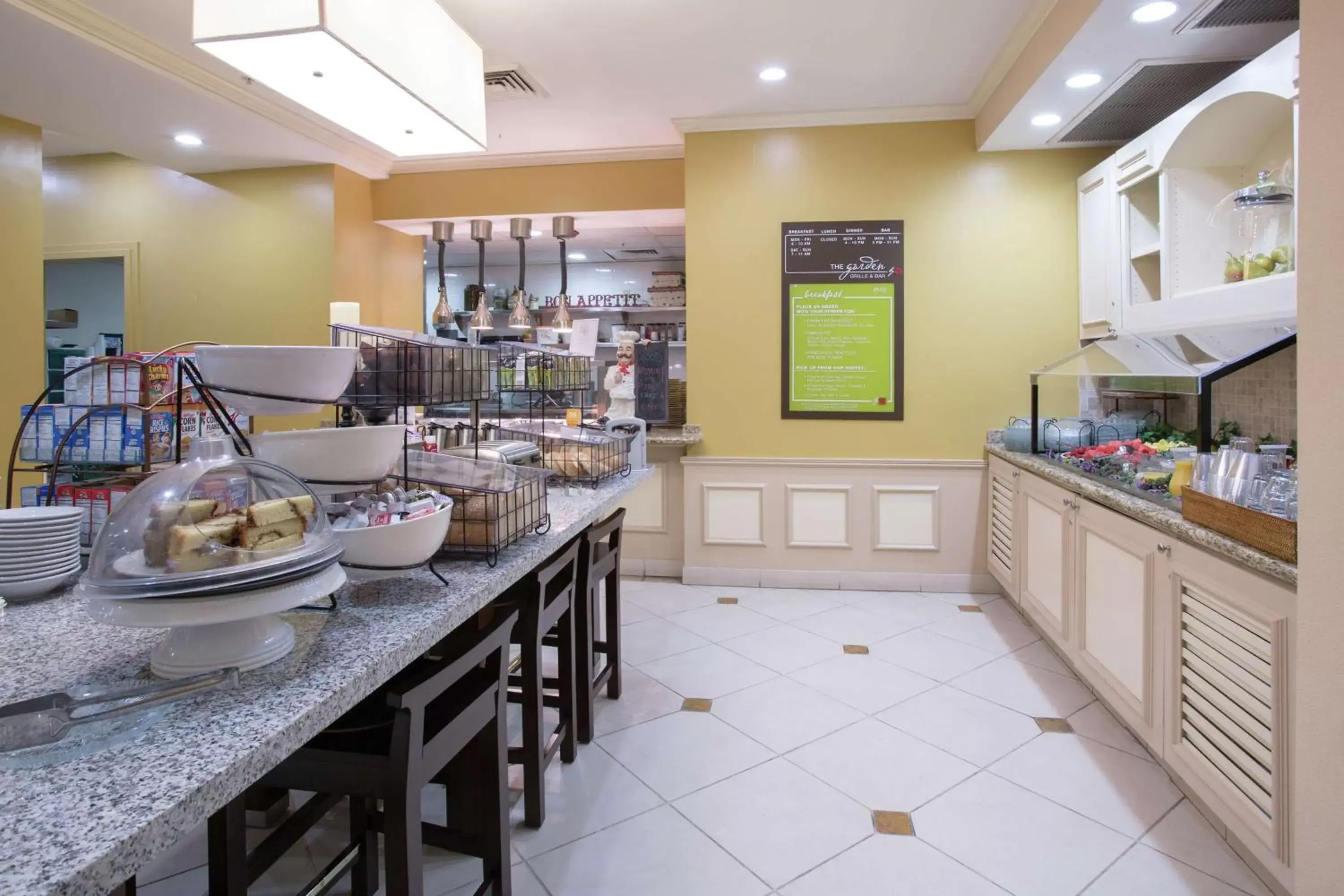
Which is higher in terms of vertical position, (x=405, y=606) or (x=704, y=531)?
(x=405, y=606)

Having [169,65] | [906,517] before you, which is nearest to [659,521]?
[906,517]

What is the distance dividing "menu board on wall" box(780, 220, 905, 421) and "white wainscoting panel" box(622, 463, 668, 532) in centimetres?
106

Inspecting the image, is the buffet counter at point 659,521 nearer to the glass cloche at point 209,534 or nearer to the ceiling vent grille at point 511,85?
the ceiling vent grille at point 511,85

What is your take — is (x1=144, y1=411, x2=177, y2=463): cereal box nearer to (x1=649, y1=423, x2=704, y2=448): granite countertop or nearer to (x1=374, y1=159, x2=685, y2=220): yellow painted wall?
(x1=649, y1=423, x2=704, y2=448): granite countertop

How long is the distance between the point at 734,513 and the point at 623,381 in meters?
1.18

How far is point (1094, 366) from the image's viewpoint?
3.46m

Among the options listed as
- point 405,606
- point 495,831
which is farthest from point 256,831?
point 405,606

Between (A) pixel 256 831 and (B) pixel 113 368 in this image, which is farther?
(A) pixel 256 831

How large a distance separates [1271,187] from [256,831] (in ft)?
12.0

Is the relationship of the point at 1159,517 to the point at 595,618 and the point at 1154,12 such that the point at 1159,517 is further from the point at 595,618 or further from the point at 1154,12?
the point at 595,618

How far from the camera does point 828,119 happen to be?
430cm

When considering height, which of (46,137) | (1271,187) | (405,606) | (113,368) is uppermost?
(46,137)

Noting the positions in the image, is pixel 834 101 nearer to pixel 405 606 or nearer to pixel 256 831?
pixel 405 606

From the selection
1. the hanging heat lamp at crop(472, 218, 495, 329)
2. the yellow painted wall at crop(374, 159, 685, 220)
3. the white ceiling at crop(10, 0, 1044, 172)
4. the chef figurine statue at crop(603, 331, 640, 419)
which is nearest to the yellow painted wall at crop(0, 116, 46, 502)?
the white ceiling at crop(10, 0, 1044, 172)
